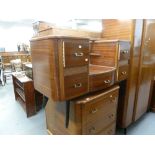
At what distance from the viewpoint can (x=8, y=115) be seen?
7.93ft

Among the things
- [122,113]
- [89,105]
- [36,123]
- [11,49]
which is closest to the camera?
[89,105]

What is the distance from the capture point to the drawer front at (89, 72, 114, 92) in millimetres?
1188

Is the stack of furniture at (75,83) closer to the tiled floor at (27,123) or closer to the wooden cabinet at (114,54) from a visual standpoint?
the wooden cabinet at (114,54)

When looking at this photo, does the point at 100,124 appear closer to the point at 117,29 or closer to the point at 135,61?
the point at 135,61

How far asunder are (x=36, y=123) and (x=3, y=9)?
188cm

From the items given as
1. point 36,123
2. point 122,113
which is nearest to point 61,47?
point 122,113

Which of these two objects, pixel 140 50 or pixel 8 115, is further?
pixel 8 115

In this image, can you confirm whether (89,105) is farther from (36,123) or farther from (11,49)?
(11,49)

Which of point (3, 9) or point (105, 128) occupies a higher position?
point (3, 9)

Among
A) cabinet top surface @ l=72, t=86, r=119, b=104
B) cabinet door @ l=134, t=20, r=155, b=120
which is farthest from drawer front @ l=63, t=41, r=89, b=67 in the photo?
cabinet door @ l=134, t=20, r=155, b=120

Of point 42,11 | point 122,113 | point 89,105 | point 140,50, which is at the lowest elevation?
point 122,113

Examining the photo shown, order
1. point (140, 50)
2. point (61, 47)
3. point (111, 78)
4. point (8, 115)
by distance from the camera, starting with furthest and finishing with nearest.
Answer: point (8, 115), point (140, 50), point (111, 78), point (61, 47)

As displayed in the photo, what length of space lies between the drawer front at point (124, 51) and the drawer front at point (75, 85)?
0.60 meters

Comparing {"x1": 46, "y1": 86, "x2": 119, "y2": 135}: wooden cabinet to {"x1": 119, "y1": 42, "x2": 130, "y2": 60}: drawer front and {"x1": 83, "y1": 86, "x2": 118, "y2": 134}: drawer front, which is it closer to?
{"x1": 83, "y1": 86, "x2": 118, "y2": 134}: drawer front
